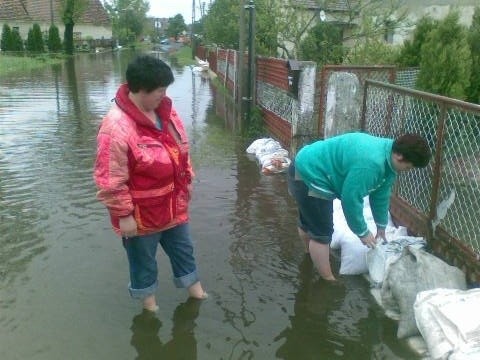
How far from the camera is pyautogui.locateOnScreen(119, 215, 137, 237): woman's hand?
2850mm

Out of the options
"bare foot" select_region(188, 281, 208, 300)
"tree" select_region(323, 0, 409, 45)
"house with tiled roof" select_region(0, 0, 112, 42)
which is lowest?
"bare foot" select_region(188, 281, 208, 300)

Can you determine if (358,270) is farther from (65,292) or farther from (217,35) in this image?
Result: (217,35)

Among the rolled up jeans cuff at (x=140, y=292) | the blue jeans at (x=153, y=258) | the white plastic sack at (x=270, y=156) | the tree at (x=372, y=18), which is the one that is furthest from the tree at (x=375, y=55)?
the rolled up jeans cuff at (x=140, y=292)

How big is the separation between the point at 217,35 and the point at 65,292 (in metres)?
22.0

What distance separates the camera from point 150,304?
338cm

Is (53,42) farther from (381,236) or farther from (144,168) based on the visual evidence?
(144,168)

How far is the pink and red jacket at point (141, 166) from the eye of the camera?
2.74 m

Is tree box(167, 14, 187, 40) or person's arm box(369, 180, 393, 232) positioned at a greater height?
tree box(167, 14, 187, 40)

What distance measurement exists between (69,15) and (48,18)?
7.84 metres

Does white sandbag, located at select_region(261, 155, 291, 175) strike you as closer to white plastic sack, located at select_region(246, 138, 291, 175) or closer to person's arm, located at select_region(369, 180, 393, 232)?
white plastic sack, located at select_region(246, 138, 291, 175)

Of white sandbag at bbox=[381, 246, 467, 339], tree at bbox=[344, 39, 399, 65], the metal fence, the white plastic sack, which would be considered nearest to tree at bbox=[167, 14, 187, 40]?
tree at bbox=[344, 39, 399, 65]

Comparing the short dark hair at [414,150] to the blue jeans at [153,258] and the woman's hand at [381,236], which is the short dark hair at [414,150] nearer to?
the woman's hand at [381,236]

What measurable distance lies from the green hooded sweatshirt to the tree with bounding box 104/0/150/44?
7530cm

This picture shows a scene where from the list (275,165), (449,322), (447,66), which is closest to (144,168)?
(449,322)
